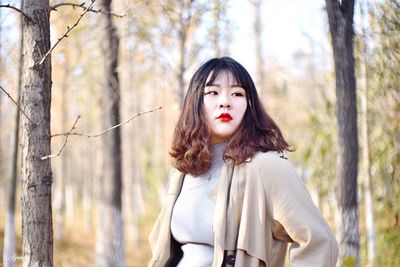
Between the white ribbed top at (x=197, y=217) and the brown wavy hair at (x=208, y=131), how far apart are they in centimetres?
5

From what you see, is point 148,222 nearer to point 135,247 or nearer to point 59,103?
point 135,247

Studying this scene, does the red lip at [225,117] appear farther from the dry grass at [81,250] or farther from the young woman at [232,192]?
the dry grass at [81,250]

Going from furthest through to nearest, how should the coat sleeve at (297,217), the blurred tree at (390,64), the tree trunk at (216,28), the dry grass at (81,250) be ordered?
the dry grass at (81,250) → the tree trunk at (216,28) → the blurred tree at (390,64) → the coat sleeve at (297,217)

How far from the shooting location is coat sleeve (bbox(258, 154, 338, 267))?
2102 millimetres

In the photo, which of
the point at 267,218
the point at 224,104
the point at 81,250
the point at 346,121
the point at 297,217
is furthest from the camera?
the point at 81,250

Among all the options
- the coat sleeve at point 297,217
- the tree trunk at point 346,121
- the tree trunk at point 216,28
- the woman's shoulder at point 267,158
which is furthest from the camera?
the tree trunk at point 216,28

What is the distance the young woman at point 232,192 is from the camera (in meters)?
2.14

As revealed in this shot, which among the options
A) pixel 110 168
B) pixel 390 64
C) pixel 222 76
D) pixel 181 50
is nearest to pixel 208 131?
pixel 222 76

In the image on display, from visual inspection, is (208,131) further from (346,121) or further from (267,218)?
(346,121)

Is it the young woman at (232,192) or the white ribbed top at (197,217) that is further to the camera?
the white ribbed top at (197,217)

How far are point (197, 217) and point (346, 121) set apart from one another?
2.13 meters

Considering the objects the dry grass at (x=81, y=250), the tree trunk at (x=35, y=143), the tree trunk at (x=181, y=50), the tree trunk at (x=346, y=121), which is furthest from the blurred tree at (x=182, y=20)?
the dry grass at (x=81, y=250)

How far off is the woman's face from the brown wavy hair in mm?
22

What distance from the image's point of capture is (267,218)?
2.22 metres
